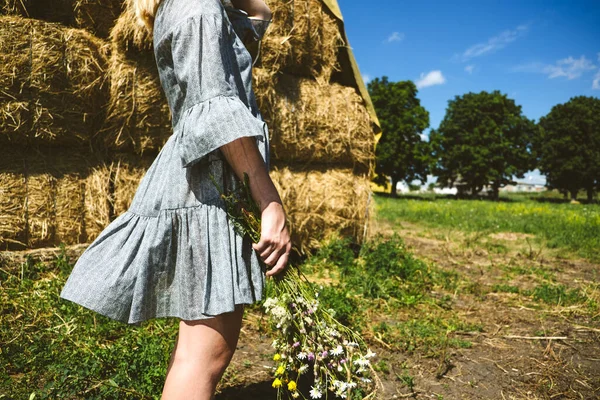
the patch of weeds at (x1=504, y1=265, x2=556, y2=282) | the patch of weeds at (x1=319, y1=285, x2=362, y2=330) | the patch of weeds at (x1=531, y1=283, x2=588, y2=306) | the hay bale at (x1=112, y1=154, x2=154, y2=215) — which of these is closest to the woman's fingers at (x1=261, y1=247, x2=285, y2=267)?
the patch of weeds at (x1=319, y1=285, x2=362, y2=330)

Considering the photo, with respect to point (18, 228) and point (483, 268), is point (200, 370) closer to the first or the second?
point (18, 228)

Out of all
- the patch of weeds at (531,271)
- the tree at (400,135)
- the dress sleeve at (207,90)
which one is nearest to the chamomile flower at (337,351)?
the dress sleeve at (207,90)

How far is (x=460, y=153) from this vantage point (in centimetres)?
4088

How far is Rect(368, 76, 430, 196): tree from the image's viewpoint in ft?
126

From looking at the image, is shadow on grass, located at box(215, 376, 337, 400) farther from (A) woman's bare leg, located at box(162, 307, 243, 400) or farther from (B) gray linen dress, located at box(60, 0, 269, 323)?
(B) gray linen dress, located at box(60, 0, 269, 323)

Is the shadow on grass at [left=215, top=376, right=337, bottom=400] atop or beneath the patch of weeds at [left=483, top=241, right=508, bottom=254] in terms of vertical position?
beneath

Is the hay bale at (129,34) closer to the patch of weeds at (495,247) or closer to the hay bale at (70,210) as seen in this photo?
the hay bale at (70,210)

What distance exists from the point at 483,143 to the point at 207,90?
44.4 metres

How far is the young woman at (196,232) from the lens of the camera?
1.18 meters

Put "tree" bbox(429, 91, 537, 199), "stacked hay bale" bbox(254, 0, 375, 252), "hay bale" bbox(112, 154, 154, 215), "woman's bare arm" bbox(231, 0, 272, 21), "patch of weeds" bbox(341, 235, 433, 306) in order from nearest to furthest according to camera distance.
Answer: "woman's bare arm" bbox(231, 0, 272, 21) → "hay bale" bbox(112, 154, 154, 215) → "patch of weeds" bbox(341, 235, 433, 306) → "stacked hay bale" bbox(254, 0, 375, 252) → "tree" bbox(429, 91, 537, 199)

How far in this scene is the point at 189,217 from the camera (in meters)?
1.26

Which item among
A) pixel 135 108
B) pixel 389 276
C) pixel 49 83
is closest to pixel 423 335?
pixel 389 276

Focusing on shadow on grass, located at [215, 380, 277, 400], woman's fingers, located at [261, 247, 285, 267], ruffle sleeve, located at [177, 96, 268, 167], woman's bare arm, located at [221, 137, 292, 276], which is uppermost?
ruffle sleeve, located at [177, 96, 268, 167]

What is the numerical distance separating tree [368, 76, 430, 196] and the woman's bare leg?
37041 millimetres
